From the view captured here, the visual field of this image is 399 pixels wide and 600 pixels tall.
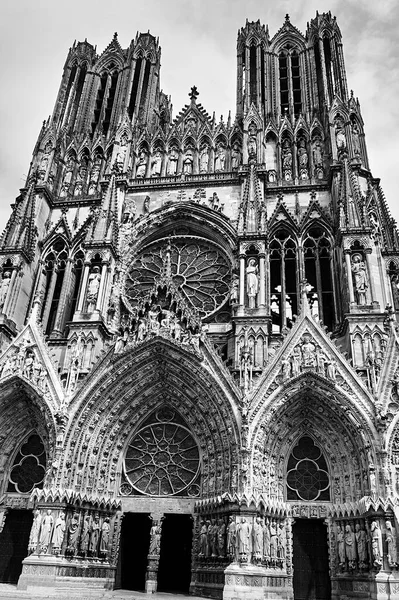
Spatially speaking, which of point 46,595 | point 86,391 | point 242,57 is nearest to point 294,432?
point 86,391

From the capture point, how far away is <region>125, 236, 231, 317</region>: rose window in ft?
64.0

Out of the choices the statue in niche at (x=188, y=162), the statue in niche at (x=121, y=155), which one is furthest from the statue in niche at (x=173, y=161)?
the statue in niche at (x=121, y=155)

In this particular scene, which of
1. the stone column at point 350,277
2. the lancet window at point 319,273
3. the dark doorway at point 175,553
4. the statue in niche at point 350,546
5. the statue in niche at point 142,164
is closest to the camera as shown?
the statue in niche at point 350,546

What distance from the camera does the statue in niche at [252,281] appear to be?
1728 centimetres

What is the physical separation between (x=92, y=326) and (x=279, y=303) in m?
6.34

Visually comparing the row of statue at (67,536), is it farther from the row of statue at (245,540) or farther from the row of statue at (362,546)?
the row of statue at (362,546)

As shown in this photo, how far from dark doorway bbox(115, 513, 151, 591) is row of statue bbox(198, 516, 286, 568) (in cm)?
221

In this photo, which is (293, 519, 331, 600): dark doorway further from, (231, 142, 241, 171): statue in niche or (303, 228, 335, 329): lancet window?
(231, 142, 241, 171): statue in niche

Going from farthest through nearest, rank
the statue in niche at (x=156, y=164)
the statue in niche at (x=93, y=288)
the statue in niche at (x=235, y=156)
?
the statue in niche at (x=156, y=164) → the statue in niche at (x=235, y=156) → the statue in niche at (x=93, y=288)

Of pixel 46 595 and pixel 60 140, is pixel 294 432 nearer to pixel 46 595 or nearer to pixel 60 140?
pixel 46 595

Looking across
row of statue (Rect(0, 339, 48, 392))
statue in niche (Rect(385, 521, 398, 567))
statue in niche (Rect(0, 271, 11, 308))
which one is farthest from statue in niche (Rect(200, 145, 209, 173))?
statue in niche (Rect(385, 521, 398, 567))

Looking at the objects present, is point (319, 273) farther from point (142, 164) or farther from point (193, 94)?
point (193, 94)

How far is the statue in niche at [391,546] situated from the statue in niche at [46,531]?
838cm

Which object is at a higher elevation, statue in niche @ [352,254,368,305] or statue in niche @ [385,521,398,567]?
statue in niche @ [352,254,368,305]
